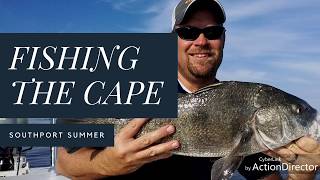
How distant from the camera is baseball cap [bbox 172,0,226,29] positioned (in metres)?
2.81

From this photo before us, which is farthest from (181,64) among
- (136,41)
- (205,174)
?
(205,174)

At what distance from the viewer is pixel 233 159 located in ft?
8.11

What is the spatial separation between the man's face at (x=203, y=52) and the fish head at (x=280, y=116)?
43cm

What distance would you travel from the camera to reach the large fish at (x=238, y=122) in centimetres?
246

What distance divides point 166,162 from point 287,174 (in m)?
0.66

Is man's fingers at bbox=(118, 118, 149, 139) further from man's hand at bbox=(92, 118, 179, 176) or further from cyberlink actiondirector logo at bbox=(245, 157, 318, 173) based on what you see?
cyberlink actiondirector logo at bbox=(245, 157, 318, 173)

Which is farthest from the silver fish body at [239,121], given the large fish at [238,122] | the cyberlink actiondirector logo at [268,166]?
the cyberlink actiondirector logo at [268,166]

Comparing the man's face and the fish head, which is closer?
the fish head

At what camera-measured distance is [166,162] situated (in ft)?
9.02

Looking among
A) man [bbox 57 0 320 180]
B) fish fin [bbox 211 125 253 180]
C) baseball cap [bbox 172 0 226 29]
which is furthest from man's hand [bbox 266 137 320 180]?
baseball cap [bbox 172 0 226 29]

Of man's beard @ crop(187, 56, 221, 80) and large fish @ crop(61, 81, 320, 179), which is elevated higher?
man's beard @ crop(187, 56, 221, 80)

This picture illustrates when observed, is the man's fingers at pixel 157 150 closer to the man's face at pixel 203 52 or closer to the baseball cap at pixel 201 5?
the man's face at pixel 203 52

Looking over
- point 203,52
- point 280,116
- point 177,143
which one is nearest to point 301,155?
point 280,116

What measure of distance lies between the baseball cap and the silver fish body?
0.51 m
